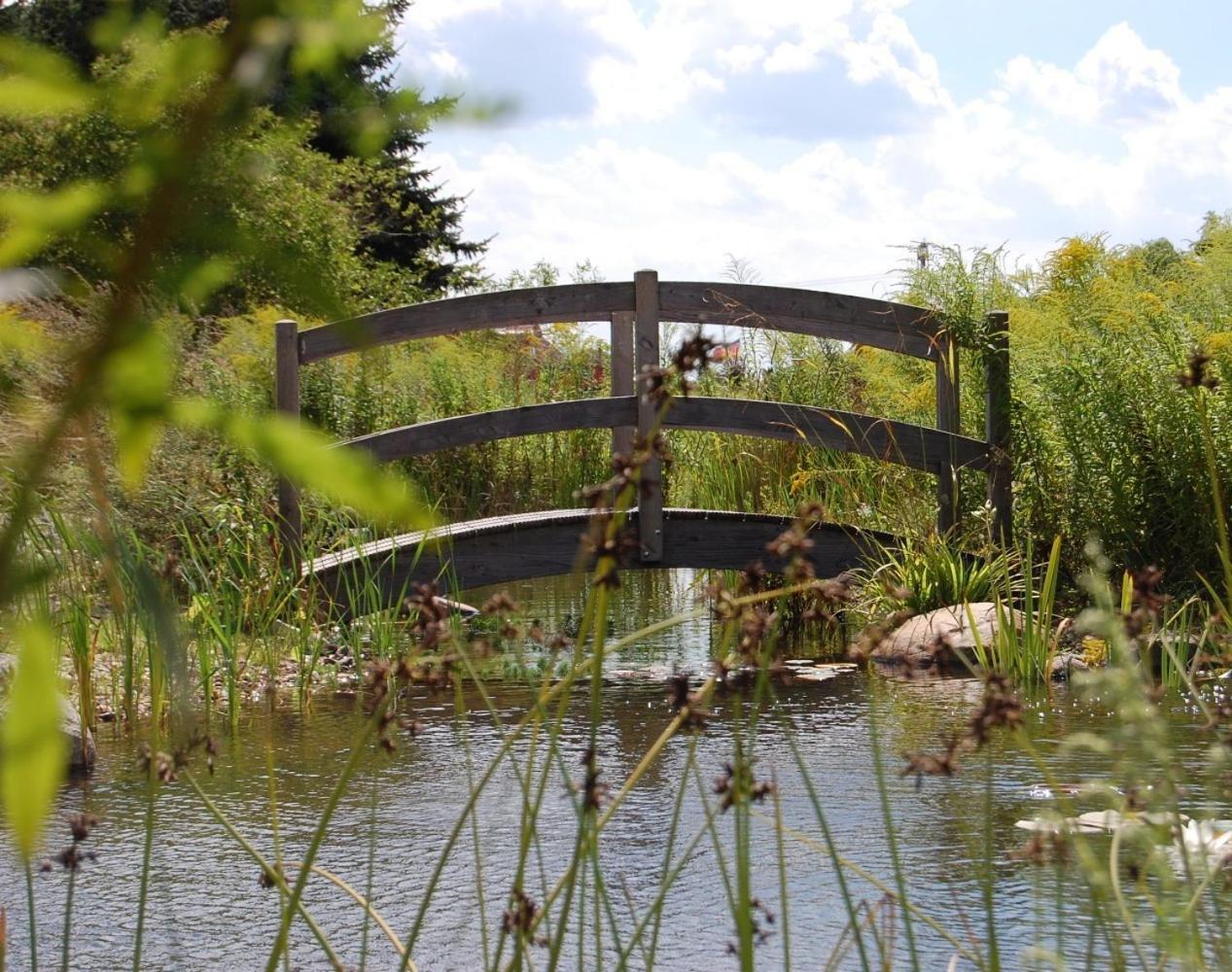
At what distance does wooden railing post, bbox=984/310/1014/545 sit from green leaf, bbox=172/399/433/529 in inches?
264

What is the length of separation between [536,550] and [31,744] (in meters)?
6.76

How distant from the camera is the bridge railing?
704 cm

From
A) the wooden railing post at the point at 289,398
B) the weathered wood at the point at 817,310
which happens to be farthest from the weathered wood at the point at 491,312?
the weathered wood at the point at 817,310

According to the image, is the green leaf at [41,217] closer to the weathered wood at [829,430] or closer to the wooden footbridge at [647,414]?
the wooden footbridge at [647,414]

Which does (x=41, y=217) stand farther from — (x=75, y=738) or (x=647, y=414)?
(x=647, y=414)

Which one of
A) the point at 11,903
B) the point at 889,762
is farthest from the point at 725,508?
the point at 11,903

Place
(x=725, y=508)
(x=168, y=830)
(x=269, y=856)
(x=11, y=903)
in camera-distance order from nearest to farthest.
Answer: (x=11, y=903)
(x=269, y=856)
(x=168, y=830)
(x=725, y=508)

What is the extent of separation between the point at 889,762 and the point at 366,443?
3265 mm

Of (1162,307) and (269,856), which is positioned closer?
(269,856)

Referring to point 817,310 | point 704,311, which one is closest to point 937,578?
point 817,310

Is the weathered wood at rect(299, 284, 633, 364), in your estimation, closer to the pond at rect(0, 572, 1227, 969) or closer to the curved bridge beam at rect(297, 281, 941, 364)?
the curved bridge beam at rect(297, 281, 941, 364)

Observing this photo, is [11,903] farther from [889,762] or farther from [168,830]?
[889,762]

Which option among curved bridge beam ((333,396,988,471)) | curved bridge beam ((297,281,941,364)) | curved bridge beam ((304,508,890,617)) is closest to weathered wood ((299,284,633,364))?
curved bridge beam ((297,281,941,364))

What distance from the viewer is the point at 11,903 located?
334cm
